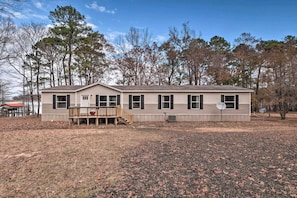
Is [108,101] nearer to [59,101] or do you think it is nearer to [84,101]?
[84,101]

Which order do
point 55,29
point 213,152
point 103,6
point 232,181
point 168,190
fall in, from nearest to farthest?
point 168,190 < point 232,181 < point 213,152 < point 103,6 < point 55,29

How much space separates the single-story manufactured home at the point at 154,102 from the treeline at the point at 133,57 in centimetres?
730

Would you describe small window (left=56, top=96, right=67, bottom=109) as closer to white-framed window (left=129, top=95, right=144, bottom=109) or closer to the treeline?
white-framed window (left=129, top=95, right=144, bottom=109)

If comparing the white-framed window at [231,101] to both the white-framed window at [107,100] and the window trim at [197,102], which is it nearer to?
the window trim at [197,102]

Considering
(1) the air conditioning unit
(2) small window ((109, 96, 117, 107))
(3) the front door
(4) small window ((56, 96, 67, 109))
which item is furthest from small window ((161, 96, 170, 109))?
(4) small window ((56, 96, 67, 109))

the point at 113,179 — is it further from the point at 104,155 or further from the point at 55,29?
the point at 55,29

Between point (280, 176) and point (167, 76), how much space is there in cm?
2266

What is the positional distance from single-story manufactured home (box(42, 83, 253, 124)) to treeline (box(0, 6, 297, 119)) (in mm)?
7295

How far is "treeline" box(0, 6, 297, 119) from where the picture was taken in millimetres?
22297

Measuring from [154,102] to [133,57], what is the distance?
10.9m

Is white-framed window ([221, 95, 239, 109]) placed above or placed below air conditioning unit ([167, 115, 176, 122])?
above

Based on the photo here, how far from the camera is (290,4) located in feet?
51.8

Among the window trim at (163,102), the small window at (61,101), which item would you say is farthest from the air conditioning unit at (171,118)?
the small window at (61,101)

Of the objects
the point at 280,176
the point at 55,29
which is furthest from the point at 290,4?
the point at 55,29
